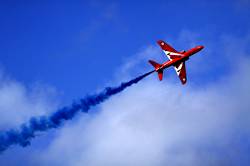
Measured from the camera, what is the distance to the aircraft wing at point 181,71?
118000mm

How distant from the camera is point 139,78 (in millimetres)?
114125

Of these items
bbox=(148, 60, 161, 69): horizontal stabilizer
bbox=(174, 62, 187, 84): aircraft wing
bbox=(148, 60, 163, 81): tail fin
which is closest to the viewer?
bbox=(148, 60, 163, 81): tail fin

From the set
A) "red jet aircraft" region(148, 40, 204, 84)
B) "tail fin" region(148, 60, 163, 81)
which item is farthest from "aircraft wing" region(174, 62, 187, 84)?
"tail fin" region(148, 60, 163, 81)

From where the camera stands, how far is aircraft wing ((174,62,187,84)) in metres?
118

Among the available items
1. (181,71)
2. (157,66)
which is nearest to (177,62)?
(181,71)

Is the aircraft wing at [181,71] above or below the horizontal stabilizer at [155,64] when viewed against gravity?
below

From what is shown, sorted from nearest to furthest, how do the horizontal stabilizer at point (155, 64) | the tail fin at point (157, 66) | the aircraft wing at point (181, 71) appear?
the tail fin at point (157, 66), the horizontal stabilizer at point (155, 64), the aircraft wing at point (181, 71)

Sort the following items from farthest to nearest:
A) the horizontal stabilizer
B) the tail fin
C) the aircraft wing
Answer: the aircraft wing, the horizontal stabilizer, the tail fin

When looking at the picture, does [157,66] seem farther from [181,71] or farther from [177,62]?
[181,71]

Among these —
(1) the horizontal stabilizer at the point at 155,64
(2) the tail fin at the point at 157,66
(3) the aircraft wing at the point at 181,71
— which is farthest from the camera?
(3) the aircraft wing at the point at 181,71

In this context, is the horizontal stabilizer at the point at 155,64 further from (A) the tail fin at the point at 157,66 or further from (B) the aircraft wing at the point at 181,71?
(B) the aircraft wing at the point at 181,71

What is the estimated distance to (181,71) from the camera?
389 ft

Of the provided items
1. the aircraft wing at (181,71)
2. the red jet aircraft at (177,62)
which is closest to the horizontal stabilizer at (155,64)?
the red jet aircraft at (177,62)

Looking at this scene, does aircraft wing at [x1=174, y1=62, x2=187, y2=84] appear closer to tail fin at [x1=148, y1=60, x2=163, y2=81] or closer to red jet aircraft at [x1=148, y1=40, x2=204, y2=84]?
red jet aircraft at [x1=148, y1=40, x2=204, y2=84]
